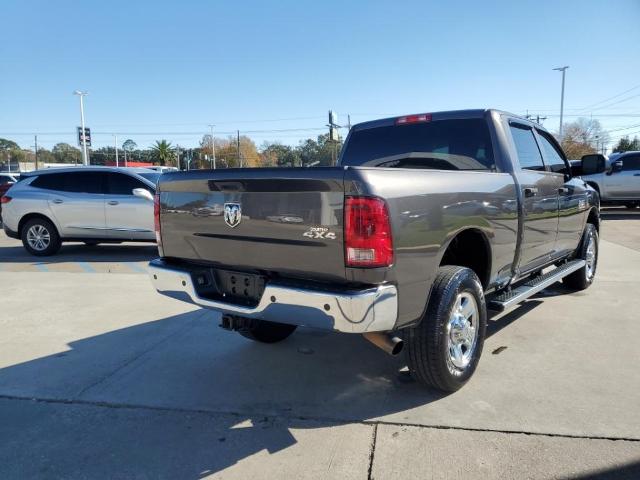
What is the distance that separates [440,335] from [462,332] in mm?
385

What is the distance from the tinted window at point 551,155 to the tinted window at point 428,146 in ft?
4.14

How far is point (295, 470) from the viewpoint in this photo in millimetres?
2568

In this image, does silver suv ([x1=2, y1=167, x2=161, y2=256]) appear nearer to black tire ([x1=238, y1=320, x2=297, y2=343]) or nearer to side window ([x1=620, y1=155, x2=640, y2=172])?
black tire ([x1=238, y1=320, x2=297, y2=343])

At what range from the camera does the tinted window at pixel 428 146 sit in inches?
161

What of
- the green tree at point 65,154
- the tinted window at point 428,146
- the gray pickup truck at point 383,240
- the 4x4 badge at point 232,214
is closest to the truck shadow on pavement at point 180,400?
the gray pickup truck at point 383,240

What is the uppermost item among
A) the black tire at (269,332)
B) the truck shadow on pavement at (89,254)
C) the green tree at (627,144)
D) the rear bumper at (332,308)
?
the green tree at (627,144)

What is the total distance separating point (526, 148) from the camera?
4.55 m

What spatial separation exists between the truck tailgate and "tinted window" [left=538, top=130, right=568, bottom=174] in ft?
10.6

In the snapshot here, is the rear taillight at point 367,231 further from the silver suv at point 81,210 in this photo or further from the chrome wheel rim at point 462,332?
the silver suv at point 81,210

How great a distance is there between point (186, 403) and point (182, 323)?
184 cm

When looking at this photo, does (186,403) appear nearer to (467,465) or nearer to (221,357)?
(221,357)

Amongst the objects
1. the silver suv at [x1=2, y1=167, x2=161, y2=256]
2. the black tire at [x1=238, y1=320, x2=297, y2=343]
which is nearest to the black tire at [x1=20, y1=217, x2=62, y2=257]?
the silver suv at [x1=2, y1=167, x2=161, y2=256]

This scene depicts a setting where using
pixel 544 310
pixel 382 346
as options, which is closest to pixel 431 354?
pixel 382 346

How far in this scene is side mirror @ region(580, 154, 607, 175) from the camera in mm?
5484
